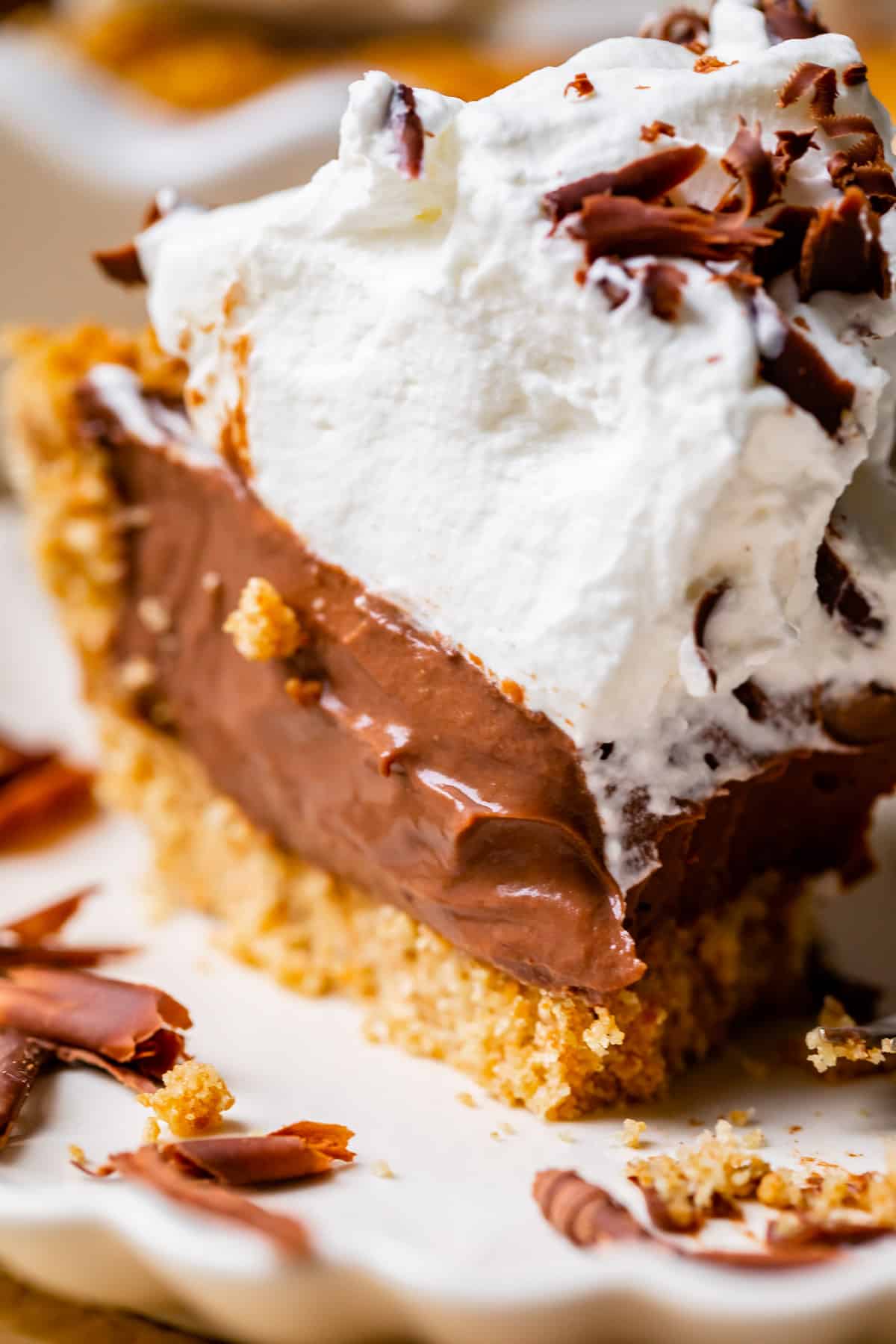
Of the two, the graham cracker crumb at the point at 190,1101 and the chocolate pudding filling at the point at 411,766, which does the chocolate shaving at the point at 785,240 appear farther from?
the graham cracker crumb at the point at 190,1101

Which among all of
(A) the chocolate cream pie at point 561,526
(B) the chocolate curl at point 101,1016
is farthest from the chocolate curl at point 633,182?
(B) the chocolate curl at point 101,1016

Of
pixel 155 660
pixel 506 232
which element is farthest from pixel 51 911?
pixel 506 232

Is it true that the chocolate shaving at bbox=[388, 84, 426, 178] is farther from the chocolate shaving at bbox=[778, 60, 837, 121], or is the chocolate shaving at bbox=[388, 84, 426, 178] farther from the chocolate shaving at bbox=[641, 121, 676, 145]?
the chocolate shaving at bbox=[778, 60, 837, 121]

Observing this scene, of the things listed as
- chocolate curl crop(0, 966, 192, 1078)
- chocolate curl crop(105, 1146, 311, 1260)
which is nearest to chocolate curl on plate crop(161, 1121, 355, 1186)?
chocolate curl crop(105, 1146, 311, 1260)

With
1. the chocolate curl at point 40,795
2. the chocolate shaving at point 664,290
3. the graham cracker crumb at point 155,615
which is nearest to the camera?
the chocolate shaving at point 664,290

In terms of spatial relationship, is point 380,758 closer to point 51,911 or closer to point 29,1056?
point 29,1056
